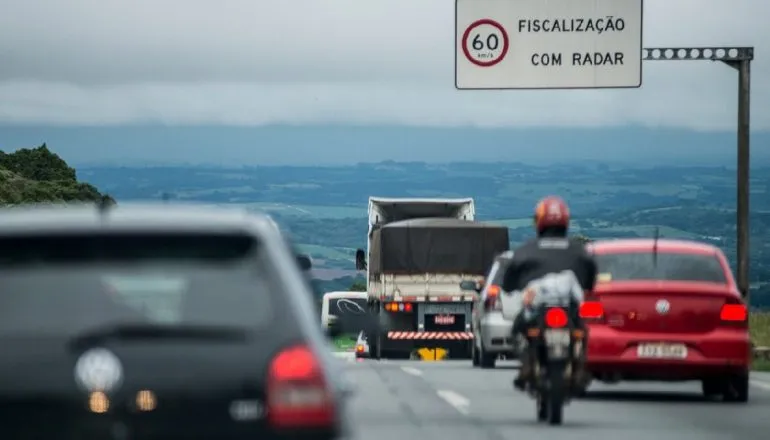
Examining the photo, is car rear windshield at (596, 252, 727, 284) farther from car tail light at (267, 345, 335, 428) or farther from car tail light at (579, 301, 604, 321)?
car tail light at (267, 345, 335, 428)

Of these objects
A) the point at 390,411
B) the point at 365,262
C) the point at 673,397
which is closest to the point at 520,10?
the point at 365,262

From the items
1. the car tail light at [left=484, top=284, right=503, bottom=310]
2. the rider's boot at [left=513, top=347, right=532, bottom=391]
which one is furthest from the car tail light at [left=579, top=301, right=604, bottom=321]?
the car tail light at [left=484, top=284, right=503, bottom=310]

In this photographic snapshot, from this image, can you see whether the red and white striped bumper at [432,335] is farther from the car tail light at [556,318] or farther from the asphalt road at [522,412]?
the car tail light at [556,318]

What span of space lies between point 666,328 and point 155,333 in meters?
12.0

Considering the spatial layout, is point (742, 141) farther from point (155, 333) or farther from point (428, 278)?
point (155, 333)

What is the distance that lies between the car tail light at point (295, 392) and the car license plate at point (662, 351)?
11720mm

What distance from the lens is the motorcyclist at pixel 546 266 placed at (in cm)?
1573

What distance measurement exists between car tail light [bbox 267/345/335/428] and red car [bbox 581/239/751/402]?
11726 mm

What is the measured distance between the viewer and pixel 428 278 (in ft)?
132

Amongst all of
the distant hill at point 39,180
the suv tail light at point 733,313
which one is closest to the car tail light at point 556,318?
the suv tail light at point 733,313

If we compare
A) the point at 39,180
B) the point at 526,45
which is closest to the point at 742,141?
the point at 526,45

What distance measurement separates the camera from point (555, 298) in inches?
616

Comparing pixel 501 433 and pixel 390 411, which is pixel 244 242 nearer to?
pixel 501 433

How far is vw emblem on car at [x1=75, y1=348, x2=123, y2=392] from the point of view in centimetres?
694
